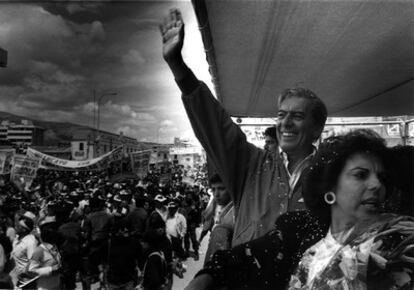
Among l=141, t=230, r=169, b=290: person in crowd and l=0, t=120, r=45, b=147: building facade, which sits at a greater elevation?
l=0, t=120, r=45, b=147: building facade

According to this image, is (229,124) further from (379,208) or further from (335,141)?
(379,208)

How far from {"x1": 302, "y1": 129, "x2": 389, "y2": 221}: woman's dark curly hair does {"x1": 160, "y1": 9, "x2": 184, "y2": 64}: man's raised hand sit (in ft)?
1.85

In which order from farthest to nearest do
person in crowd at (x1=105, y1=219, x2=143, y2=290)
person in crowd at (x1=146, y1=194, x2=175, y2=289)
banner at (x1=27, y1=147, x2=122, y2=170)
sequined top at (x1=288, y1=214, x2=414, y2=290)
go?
1. banner at (x1=27, y1=147, x2=122, y2=170)
2. person in crowd at (x1=146, y1=194, x2=175, y2=289)
3. person in crowd at (x1=105, y1=219, x2=143, y2=290)
4. sequined top at (x1=288, y1=214, x2=414, y2=290)

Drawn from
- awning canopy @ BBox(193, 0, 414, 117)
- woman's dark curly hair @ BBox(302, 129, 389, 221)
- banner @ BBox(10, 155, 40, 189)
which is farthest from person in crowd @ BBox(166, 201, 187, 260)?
woman's dark curly hair @ BBox(302, 129, 389, 221)

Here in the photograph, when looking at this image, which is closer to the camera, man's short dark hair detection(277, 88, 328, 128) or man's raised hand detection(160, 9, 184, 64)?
man's raised hand detection(160, 9, 184, 64)

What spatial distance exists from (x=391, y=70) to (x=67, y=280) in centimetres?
557

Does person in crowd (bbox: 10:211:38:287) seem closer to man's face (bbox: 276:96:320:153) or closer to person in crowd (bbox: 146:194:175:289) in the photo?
person in crowd (bbox: 146:194:175:289)

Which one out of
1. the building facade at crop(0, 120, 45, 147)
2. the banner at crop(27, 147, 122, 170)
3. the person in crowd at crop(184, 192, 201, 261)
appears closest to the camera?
the person in crowd at crop(184, 192, 201, 261)

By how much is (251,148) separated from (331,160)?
562 millimetres

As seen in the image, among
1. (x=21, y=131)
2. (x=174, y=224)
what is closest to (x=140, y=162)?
(x=174, y=224)

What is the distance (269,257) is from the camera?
1209mm

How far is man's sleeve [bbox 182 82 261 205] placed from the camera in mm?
1498

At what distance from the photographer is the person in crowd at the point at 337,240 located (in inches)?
36.4

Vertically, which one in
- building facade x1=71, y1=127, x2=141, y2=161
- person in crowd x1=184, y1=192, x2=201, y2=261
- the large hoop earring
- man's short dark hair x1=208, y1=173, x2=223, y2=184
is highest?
building facade x1=71, y1=127, x2=141, y2=161
